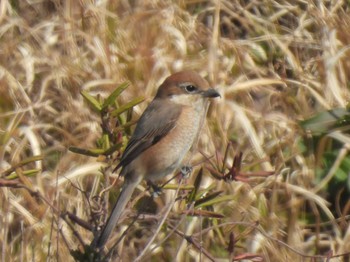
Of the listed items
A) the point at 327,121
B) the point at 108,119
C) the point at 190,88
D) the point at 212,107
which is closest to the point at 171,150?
the point at 190,88

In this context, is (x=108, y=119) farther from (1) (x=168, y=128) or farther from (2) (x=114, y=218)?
(1) (x=168, y=128)

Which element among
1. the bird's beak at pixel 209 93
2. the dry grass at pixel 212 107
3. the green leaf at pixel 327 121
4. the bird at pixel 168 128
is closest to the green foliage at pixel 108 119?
the bird at pixel 168 128

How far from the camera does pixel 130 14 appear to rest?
4602 mm

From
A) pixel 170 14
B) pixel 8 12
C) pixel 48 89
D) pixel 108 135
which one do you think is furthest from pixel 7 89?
pixel 108 135

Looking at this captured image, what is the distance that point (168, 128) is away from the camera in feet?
10.4

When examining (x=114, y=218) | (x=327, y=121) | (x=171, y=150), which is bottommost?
Answer: (x=327, y=121)

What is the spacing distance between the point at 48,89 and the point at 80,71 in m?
0.19

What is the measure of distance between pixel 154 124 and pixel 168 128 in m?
0.06

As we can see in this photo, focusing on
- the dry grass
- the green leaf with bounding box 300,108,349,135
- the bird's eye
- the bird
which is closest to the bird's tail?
the bird

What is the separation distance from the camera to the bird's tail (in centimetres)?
219

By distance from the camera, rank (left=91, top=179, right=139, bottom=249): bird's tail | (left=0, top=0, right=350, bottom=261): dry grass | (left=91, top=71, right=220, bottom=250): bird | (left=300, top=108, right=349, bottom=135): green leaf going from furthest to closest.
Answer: (left=300, top=108, right=349, bottom=135): green leaf → (left=0, top=0, right=350, bottom=261): dry grass → (left=91, top=71, right=220, bottom=250): bird → (left=91, top=179, right=139, bottom=249): bird's tail

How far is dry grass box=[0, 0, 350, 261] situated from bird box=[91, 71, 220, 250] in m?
0.39

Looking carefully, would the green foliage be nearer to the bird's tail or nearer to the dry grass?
the bird's tail

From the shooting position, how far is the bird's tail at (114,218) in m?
2.19
